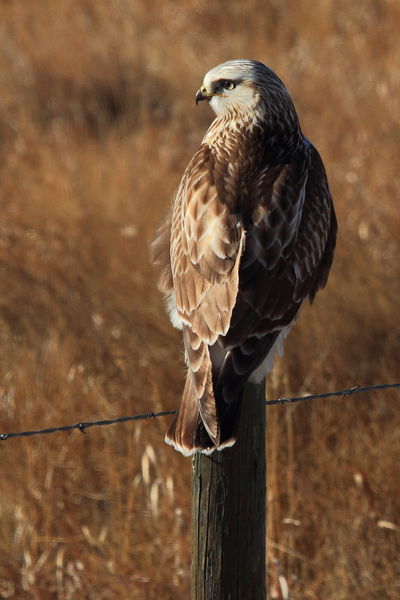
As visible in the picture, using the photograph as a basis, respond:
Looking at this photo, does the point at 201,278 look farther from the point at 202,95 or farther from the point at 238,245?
the point at 202,95

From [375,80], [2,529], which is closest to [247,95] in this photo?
[2,529]

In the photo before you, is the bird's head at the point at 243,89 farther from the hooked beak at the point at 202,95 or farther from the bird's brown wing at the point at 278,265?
the bird's brown wing at the point at 278,265

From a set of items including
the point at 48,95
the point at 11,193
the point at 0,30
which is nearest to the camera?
the point at 11,193

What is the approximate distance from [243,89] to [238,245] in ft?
2.57

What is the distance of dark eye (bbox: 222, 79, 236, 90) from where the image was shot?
340 centimetres

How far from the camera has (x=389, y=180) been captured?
6.38 m

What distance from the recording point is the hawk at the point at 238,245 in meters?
2.66

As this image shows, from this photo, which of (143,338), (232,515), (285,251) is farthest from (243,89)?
(143,338)

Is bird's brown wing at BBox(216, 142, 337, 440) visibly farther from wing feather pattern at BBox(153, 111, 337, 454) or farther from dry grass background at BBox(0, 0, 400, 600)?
dry grass background at BBox(0, 0, 400, 600)

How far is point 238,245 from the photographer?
114 inches

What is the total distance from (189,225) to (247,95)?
24.9 inches

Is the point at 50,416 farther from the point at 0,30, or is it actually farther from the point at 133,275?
the point at 0,30

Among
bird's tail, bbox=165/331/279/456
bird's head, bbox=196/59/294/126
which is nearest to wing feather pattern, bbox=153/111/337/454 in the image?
bird's tail, bbox=165/331/279/456

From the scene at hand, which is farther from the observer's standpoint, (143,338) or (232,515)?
(143,338)
